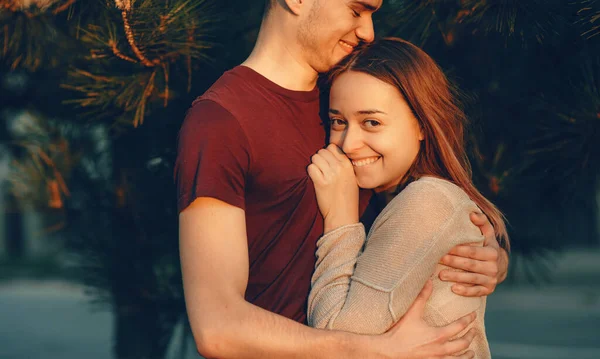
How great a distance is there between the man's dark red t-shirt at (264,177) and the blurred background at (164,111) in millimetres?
407

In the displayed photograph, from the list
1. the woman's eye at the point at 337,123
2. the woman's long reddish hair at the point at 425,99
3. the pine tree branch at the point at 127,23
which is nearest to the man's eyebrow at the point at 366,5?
the woman's long reddish hair at the point at 425,99

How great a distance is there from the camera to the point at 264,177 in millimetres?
2188

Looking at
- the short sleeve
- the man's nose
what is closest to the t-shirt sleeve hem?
the short sleeve

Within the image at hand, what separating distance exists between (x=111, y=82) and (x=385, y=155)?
96cm

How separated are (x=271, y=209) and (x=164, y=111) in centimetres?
83

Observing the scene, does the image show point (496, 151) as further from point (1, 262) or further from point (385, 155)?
point (1, 262)

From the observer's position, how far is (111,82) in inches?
104

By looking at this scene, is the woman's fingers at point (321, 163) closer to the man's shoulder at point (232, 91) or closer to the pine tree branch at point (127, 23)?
the man's shoulder at point (232, 91)

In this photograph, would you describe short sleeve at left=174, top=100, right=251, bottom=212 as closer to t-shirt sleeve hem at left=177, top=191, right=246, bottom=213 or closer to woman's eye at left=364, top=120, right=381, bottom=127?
t-shirt sleeve hem at left=177, top=191, right=246, bottom=213

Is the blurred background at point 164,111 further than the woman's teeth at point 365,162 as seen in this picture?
Yes

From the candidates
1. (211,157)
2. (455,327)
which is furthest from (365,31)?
(455,327)

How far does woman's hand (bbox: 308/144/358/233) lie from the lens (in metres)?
2.23

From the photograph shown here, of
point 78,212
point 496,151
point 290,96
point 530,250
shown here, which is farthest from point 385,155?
point 78,212

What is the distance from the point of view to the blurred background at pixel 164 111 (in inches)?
99.9
